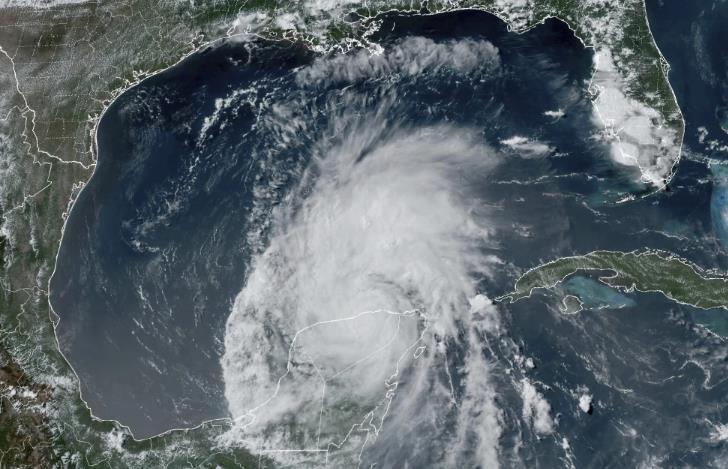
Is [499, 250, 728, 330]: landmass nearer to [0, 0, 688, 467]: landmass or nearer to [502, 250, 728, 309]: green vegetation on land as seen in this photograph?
[502, 250, 728, 309]: green vegetation on land

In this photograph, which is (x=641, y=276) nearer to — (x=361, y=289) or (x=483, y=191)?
(x=483, y=191)

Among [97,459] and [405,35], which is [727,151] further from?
[97,459]

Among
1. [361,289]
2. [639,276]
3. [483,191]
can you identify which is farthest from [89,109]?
[639,276]

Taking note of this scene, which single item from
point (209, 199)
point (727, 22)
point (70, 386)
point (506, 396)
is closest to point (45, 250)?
point (70, 386)

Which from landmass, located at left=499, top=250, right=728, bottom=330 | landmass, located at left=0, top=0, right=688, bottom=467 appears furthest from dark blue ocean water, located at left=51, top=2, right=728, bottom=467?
landmass, located at left=0, top=0, right=688, bottom=467

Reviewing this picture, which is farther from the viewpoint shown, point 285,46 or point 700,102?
point 285,46

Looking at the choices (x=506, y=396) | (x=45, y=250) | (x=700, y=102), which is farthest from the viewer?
(x=45, y=250)

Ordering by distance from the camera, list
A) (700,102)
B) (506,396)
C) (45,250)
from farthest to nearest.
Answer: (45,250) < (700,102) < (506,396)

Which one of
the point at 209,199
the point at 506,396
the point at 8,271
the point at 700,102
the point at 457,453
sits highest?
the point at 700,102
